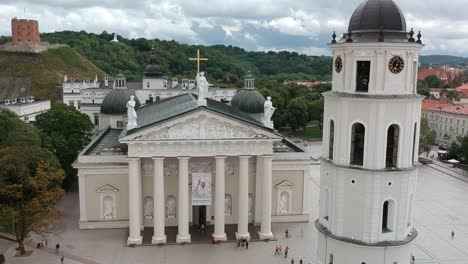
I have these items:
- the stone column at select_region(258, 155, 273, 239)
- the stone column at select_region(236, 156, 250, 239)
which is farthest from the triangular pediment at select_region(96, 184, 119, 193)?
the stone column at select_region(258, 155, 273, 239)

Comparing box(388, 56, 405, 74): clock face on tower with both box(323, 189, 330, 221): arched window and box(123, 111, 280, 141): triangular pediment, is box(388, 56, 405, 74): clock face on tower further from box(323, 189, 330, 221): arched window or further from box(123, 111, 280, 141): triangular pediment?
box(123, 111, 280, 141): triangular pediment

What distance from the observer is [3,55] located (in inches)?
5925

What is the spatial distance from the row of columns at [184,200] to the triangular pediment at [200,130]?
177 centimetres

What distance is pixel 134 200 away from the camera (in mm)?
37219

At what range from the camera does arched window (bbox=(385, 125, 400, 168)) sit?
18406 millimetres

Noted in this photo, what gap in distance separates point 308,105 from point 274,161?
63.6 meters

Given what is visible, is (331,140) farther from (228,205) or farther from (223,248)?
(228,205)

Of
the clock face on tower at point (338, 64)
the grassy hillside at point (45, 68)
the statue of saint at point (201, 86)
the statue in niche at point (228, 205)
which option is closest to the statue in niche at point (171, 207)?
the statue in niche at point (228, 205)

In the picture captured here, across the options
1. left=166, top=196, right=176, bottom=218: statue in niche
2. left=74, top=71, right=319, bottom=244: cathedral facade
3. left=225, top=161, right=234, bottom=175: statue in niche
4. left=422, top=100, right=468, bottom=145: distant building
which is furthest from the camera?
left=422, top=100, right=468, bottom=145: distant building

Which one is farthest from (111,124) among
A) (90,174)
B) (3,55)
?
(3,55)

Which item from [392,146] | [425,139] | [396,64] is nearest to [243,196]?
[392,146]

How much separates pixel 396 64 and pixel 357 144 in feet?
11.7

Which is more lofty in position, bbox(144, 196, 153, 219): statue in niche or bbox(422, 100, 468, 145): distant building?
bbox(422, 100, 468, 145): distant building

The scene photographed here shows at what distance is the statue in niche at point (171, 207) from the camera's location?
41.4m
